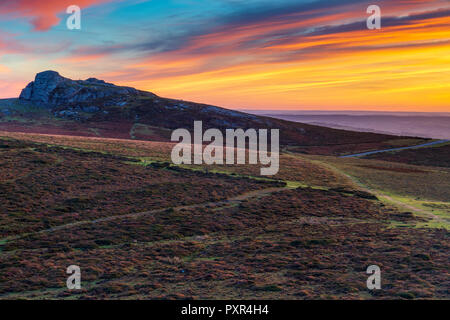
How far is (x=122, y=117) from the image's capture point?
469 ft

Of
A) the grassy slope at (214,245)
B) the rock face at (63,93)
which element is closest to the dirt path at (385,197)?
the grassy slope at (214,245)

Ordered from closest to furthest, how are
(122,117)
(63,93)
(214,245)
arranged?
(214,245)
(122,117)
(63,93)

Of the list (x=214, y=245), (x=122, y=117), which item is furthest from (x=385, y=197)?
(x=122, y=117)

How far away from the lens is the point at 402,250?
22750 millimetres

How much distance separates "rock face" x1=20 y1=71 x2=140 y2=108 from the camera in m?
168

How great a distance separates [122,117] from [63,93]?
50333 mm

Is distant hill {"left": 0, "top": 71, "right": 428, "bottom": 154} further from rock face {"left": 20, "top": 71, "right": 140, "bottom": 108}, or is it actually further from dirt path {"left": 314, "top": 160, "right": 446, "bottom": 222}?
dirt path {"left": 314, "top": 160, "right": 446, "bottom": 222}

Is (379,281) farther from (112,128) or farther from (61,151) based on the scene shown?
(112,128)

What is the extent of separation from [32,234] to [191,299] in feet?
52.5

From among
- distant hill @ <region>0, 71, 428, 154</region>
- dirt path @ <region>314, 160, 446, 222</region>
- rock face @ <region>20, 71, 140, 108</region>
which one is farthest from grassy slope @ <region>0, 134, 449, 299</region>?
rock face @ <region>20, 71, 140, 108</region>

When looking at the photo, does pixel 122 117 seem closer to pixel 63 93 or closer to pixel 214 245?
pixel 63 93

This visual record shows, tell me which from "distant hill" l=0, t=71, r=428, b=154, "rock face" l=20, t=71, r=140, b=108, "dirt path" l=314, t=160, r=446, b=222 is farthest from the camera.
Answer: "rock face" l=20, t=71, r=140, b=108

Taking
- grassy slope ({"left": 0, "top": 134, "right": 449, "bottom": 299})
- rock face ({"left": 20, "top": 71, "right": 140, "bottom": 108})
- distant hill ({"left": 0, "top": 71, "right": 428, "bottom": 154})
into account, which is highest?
rock face ({"left": 20, "top": 71, "right": 140, "bottom": 108})
